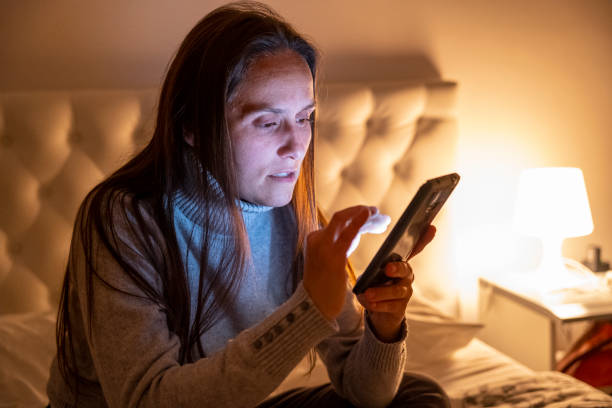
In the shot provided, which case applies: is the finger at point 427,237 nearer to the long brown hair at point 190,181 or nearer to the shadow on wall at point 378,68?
the long brown hair at point 190,181

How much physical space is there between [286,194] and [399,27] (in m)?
1.28

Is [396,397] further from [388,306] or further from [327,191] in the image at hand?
[327,191]

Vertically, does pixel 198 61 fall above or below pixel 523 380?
above

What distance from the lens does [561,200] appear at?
1.84m

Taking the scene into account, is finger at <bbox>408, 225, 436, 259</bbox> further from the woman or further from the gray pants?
the gray pants

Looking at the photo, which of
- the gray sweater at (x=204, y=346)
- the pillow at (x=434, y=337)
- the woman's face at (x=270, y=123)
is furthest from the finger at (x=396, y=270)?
the pillow at (x=434, y=337)

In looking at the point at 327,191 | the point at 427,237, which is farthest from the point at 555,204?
the point at 427,237

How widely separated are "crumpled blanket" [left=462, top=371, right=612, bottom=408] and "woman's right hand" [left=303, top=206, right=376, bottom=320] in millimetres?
685

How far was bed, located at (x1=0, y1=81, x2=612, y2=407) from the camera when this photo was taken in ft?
4.33

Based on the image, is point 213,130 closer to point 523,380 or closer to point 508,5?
point 523,380

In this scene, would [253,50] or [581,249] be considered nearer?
[253,50]

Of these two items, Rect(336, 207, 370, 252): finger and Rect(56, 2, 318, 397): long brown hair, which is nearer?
Rect(336, 207, 370, 252): finger

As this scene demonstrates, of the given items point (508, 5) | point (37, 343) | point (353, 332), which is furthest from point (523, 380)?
point (508, 5)

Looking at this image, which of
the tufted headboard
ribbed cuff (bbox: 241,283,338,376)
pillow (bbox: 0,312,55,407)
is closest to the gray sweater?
ribbed cuff (bbox: 241,283,338,376)
